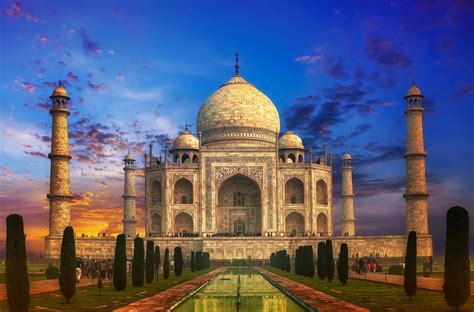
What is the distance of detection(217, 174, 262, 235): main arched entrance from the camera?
40.3 metres

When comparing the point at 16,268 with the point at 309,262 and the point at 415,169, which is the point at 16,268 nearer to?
the point at 309,262

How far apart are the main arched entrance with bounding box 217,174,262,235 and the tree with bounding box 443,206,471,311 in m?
28.4

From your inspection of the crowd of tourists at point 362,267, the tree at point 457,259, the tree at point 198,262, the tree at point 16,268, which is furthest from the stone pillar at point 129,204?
the tree at point 457,259

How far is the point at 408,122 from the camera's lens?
114 feet

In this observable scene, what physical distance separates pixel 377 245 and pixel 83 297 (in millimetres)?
23159

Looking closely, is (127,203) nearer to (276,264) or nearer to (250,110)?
(250,110)

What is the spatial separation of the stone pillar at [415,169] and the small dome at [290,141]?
9654 millimetres

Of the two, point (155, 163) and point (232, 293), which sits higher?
point (155, 163)

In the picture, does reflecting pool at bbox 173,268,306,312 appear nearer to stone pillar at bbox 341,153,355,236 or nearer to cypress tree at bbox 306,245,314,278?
cypress tree at bbox 306,245,314,278

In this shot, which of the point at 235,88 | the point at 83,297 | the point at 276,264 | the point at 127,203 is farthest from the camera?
the point at 235,88

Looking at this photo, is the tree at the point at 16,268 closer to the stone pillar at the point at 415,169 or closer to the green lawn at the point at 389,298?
the green lawn at the point at 389,298

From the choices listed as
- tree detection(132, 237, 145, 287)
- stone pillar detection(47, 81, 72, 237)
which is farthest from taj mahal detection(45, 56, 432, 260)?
tree detection(132, 237, 145, 287)

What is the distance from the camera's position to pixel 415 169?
33.9 meters

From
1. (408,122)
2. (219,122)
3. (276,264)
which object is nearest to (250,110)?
(219,122)
